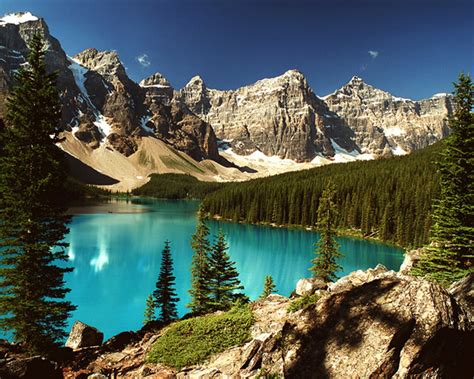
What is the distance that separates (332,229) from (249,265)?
29122 millimetres

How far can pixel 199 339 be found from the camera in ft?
34.8

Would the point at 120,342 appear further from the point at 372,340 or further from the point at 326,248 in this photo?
the point at 326,248

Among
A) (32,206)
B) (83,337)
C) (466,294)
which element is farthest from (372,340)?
(32,206)

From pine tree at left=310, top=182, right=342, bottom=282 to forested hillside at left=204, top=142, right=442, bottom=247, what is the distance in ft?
117

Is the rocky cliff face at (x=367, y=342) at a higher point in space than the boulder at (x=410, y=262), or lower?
higher

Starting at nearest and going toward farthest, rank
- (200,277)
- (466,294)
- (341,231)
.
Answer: (466,294) → (200,277) → (341,231)

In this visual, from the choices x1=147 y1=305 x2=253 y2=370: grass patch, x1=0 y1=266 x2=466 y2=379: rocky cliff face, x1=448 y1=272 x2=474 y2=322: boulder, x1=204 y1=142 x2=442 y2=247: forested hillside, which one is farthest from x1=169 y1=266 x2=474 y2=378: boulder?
x1=204 y1=142 x2=442 y2=247: forested hillside

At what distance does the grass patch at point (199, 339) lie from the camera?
9.82 m

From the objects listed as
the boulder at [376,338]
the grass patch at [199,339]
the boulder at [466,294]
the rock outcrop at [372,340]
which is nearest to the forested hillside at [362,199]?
the boulder at [466,294]

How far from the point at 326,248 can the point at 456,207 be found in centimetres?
1503

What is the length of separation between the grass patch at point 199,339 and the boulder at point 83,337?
5062mm

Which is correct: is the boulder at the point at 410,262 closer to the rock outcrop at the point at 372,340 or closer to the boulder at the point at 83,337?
the rock outcrop at the point at 372,340

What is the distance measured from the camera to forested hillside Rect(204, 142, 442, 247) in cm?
7894

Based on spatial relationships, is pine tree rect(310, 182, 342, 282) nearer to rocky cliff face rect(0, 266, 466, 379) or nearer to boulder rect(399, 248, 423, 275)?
boulder rect(399, 248, 423, 275)
